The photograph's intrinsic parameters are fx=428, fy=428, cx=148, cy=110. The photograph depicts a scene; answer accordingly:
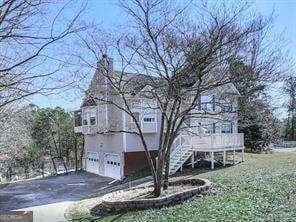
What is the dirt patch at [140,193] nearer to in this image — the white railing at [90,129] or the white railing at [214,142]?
the white railing at [214,142]

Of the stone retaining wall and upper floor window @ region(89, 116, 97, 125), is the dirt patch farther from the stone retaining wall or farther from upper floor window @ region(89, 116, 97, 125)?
upper floor window @ region(89, 116, 97, 125)

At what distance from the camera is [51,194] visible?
23.8 metres

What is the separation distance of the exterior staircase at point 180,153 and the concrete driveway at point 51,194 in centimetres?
429

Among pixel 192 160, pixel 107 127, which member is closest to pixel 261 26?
pixel 192 160

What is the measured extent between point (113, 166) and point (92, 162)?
4.63m

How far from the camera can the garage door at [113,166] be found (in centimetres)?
2954

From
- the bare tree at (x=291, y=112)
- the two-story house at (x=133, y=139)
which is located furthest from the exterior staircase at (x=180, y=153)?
the bare tree at (x=291, y=112)

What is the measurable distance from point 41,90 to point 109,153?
79.3 feet

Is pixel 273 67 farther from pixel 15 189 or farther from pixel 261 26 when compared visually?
pixel 15 189

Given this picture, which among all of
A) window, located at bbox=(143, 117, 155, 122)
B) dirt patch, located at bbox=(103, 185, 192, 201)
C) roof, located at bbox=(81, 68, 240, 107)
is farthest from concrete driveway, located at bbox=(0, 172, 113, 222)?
roof, located at bbox=(81, 68, 240, 107)

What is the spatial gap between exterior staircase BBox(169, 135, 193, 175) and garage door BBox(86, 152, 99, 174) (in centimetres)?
746

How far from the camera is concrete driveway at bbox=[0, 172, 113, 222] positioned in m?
18.9

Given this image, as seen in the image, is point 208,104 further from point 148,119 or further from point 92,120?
point 92,120

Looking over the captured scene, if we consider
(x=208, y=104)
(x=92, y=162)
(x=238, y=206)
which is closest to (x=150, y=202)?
(x=238, y=206)
